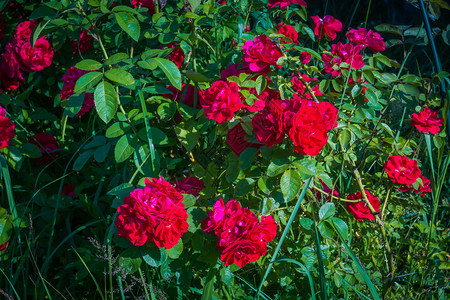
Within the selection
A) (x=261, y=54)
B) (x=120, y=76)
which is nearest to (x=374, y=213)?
(x=261, y=54)

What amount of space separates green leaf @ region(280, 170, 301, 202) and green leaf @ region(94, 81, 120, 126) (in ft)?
1.72

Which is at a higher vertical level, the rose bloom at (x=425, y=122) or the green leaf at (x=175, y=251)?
the rose bloom at (x=425, y=122)

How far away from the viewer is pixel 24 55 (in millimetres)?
1963

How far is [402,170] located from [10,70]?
177 centimetres

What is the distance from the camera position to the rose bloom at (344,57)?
62.0 inches

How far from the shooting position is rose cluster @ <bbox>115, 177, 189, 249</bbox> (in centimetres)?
116

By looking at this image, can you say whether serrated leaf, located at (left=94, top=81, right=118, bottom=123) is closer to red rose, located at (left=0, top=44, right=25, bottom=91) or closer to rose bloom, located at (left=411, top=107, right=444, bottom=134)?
red rose, located at (left=0, top=44, right=25, bottom=91)

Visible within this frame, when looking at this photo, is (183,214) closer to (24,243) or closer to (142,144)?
(142,144)

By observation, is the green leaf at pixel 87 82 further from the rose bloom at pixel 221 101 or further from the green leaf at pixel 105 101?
the rose bloom at pixel 221 101

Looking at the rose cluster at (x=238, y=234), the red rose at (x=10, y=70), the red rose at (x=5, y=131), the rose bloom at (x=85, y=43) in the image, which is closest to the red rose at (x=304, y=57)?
the rose cluster at (x=238, y=234)

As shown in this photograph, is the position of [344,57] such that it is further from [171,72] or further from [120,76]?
[120,76]

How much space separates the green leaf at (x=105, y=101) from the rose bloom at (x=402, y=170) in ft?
3.24

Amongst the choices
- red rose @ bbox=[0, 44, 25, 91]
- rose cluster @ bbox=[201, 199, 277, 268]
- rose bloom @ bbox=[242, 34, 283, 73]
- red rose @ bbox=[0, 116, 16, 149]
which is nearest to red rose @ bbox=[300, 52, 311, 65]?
rose bloom @ bbox=[242, 34, 283, 73]

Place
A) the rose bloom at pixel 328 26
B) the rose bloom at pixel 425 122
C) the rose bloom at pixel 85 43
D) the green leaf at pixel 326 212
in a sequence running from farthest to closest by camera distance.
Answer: the rose bloom at pixel 85 43, the rose bloom at pixel 328 26, the rose bloom at pixel 425 122, the green leaf at pixel 326 212
